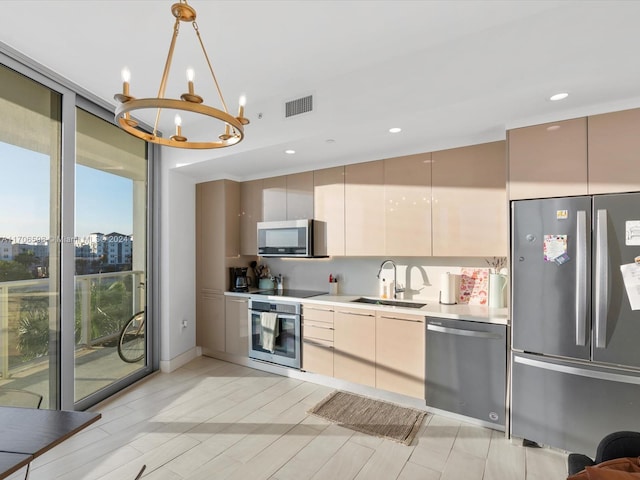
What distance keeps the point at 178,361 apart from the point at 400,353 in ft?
8.93

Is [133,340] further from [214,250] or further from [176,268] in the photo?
[214,250]

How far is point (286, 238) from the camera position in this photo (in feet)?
12.9

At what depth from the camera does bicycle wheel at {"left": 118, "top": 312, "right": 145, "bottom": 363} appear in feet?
11.6

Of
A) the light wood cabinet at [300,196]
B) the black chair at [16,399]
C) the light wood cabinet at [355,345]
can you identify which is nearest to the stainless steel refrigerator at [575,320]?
the light wood cabinet at [355,345]

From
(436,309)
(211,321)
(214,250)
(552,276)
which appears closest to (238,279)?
(214,250)

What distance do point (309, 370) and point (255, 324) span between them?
855mm

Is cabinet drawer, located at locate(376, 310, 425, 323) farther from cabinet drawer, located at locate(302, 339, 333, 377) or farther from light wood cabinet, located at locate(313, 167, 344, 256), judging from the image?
light wood cabinet, located at locate(313, 167, 344, 256)

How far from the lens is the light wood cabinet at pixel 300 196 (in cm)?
395

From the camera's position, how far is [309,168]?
395 centimetres

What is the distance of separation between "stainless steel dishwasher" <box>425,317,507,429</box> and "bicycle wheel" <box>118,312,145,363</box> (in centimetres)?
307

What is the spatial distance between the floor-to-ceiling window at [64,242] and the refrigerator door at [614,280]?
3.93 m

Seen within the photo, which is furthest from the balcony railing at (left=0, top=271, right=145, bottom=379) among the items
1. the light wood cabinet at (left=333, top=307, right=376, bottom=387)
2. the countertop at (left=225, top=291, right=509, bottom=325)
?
the light wood cabinet at (left=333, top=307, right=376, bottom=387)

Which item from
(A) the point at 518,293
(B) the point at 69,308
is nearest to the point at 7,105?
(B) the point at 69,308

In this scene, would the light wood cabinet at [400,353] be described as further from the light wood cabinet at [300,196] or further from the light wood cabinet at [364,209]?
the light wood cabinet at [300,196]
